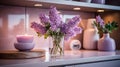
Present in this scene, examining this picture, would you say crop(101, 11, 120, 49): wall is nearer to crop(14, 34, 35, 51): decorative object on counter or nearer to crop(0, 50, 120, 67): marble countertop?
crop(0, 50, 120, 67): marble countertop

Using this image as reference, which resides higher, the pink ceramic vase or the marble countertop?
the pink ceramic vase

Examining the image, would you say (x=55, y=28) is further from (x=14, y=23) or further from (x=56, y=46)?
(x=14, y=23)

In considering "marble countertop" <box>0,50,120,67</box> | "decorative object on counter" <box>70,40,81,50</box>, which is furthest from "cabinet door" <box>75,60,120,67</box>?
"decorative object on counter" <box>70,40,81,50</box>

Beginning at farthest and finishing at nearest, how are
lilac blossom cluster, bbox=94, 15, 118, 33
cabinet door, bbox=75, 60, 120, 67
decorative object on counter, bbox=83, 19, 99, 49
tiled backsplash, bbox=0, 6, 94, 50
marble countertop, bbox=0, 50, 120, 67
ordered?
decorative object on counter, bbox=83, 19, 99, 49, lilac blossom cluster, bbox=94, 15, 118, 33, tiled backsplash, bbox=0, 6, 94, 50, cabinet door, bbox=75, 60, 120, 67, marble countertop, bbox=0, 50, 120, 67

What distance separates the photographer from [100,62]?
1319 millimetres

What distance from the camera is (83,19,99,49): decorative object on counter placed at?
1755mm

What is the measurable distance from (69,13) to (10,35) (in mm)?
609

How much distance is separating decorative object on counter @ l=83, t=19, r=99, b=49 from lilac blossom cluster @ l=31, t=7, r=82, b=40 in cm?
45

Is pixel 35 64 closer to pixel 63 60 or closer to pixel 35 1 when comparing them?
pixel 63 60

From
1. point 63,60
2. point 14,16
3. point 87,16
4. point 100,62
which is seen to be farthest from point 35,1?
point 87,16

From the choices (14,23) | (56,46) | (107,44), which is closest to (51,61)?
(56,46)

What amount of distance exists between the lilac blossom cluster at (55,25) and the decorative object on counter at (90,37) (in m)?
0.45

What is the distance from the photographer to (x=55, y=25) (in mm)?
1280

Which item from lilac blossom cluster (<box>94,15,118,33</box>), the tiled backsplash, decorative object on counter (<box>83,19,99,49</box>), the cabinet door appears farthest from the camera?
decorative object on counter (<box>83,19,99,49</box>)
